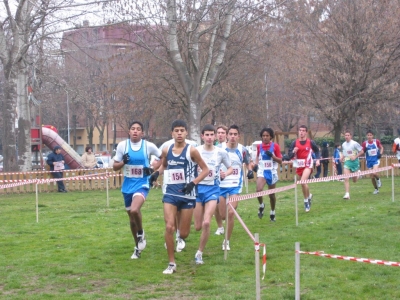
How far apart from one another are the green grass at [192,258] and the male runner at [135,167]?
83 cm

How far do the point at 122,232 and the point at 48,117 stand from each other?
168 feet

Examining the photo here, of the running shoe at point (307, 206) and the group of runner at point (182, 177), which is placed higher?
the group of runner at point (182, 177)

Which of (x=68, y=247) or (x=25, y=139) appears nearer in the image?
(x=68, y=247)

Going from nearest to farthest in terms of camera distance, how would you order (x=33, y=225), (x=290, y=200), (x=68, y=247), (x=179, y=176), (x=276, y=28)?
(x=179, y=176) → (x=68, y=247) → (x=33, y=225) → (x=290, y=200) → (x=276, y=28)

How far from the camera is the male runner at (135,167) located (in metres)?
9.75

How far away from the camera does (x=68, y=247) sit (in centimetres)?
1126

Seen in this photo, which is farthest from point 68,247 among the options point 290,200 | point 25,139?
point 25,139

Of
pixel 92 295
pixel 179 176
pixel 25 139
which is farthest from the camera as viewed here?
pixel 25 139

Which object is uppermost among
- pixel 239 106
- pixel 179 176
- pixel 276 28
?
pixel 276 28

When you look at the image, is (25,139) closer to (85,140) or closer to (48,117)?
(48,117)

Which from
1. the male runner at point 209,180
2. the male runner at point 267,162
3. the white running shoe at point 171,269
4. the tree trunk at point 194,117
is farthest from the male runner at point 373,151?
the white running shoe at point 171,269

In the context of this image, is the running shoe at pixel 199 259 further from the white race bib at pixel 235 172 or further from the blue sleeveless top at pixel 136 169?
the white race bib at pixel 235 172

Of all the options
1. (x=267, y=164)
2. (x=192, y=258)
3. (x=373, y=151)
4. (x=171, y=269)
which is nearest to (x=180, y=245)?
(x=192, y=258)

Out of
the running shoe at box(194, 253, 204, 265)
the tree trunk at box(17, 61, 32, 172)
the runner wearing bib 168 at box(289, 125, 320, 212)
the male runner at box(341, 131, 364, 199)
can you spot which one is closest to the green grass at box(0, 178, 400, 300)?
the running shoe at box(194, 253, 204, 265)
